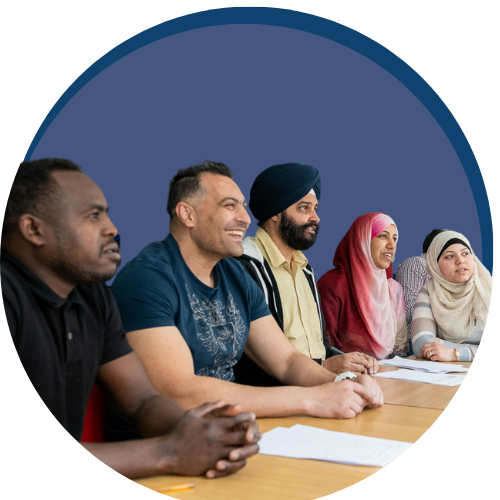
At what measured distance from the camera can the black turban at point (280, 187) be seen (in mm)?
1684

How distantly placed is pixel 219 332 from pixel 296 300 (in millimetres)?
546

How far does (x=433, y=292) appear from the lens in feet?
6.20

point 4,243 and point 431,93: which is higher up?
point 431,93

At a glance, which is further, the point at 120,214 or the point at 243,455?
the point at 120,214

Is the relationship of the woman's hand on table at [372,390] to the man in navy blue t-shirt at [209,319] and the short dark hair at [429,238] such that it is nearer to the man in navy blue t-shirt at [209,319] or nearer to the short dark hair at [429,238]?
the man in navy blue t-shirt at [209,319]

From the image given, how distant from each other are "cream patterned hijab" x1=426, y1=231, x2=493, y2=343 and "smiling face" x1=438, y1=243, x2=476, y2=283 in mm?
19

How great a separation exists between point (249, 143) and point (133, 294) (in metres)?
0.52

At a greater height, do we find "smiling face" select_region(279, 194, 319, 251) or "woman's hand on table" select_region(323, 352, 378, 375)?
"smiling face" select_region(279, 194, 319, 251)

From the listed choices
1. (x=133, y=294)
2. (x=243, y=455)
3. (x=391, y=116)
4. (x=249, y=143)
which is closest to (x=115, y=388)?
(x=133, y=294)

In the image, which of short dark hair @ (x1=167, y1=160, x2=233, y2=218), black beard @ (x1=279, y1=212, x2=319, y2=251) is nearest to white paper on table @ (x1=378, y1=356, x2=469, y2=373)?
black beard @ (x1=279, y1=212, x2=319, y2=251)

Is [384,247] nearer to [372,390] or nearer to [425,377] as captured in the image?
[425,377]

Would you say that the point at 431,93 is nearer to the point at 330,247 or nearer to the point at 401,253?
the point at 401,253

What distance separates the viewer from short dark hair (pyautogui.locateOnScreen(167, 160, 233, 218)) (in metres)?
1.28

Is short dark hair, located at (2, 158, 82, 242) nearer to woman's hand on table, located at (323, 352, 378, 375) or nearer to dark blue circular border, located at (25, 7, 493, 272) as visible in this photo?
dark blue circular border, located at (25, 7, 493, 272)
